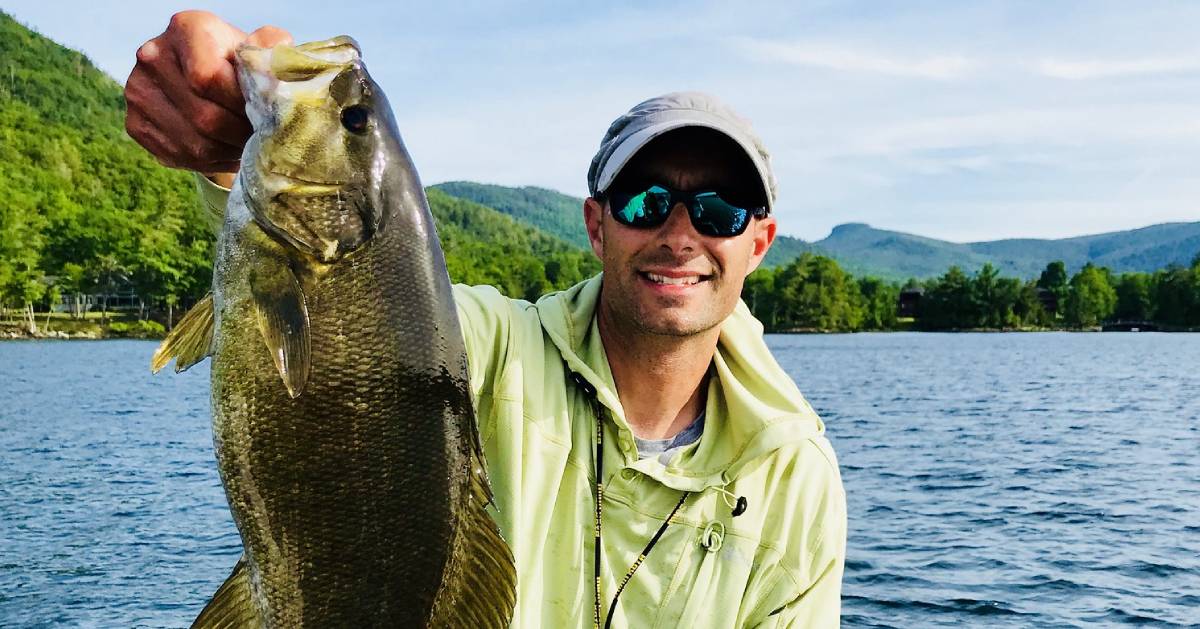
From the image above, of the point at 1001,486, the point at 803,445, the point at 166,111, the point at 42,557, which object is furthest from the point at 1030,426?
the point at 166,111

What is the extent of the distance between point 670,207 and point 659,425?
81 centimetres

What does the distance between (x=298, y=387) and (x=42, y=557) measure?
14199 millimetres

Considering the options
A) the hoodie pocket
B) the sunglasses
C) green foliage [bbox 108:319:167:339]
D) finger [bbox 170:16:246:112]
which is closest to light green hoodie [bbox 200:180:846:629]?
the hoodie pocket

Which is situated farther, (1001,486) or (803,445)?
(1001,486)

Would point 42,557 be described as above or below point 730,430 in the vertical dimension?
below

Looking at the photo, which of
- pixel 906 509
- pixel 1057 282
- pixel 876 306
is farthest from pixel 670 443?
pixel 1057 282

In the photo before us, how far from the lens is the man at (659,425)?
11.1ft

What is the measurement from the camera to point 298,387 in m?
2.22

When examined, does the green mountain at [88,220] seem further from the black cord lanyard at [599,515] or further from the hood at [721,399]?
the black cord lanyard at [599,515]

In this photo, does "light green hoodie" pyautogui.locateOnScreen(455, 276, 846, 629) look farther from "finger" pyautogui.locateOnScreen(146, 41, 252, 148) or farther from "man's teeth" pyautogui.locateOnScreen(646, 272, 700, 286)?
"finger" pyautogui.locateOnScreen(146, 41, 252, 148)

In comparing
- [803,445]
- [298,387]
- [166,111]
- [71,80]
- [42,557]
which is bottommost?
[42,557]

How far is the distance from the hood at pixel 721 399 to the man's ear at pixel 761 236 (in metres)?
0.26

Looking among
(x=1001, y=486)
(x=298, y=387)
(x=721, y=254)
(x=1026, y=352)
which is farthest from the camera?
(x=1026, y=352)

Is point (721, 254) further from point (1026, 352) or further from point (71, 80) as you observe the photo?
point (71, 80)
